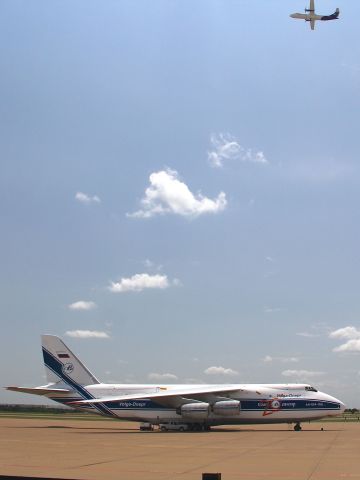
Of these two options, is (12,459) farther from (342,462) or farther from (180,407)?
(180,407)

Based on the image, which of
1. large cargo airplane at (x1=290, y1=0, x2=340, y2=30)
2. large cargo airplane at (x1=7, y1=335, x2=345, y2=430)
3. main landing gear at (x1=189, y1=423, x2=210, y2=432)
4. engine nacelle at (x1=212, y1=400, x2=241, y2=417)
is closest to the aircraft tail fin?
large cargo airplane at (x1=7, y1=335, x2=345, y2=430)

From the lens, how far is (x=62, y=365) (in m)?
45.2

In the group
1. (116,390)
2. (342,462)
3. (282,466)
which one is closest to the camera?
(282,466)

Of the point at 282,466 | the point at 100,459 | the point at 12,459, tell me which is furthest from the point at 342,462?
the point at 12,459

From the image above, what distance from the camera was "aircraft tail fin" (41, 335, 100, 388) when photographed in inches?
1772

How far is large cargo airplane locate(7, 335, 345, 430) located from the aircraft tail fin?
166 mm

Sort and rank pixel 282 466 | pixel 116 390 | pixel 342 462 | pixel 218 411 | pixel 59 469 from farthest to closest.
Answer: pixel 116 390
pixel 218 411
pixel 342 462
pixel 282 466
pixel 59 469

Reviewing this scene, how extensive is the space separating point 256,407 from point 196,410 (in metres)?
4.65

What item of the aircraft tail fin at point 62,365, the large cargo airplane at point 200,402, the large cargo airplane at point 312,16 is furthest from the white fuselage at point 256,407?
the large cargo airplane at point 312,16

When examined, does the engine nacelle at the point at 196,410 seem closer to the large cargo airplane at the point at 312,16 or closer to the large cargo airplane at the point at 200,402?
the large cargo airplane at the point at 200,402

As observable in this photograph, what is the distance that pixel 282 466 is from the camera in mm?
14828

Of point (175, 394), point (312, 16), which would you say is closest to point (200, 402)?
point (175, 394)

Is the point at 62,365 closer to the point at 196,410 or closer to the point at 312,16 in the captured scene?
the point at 196,410

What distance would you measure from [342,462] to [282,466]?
2638mm
